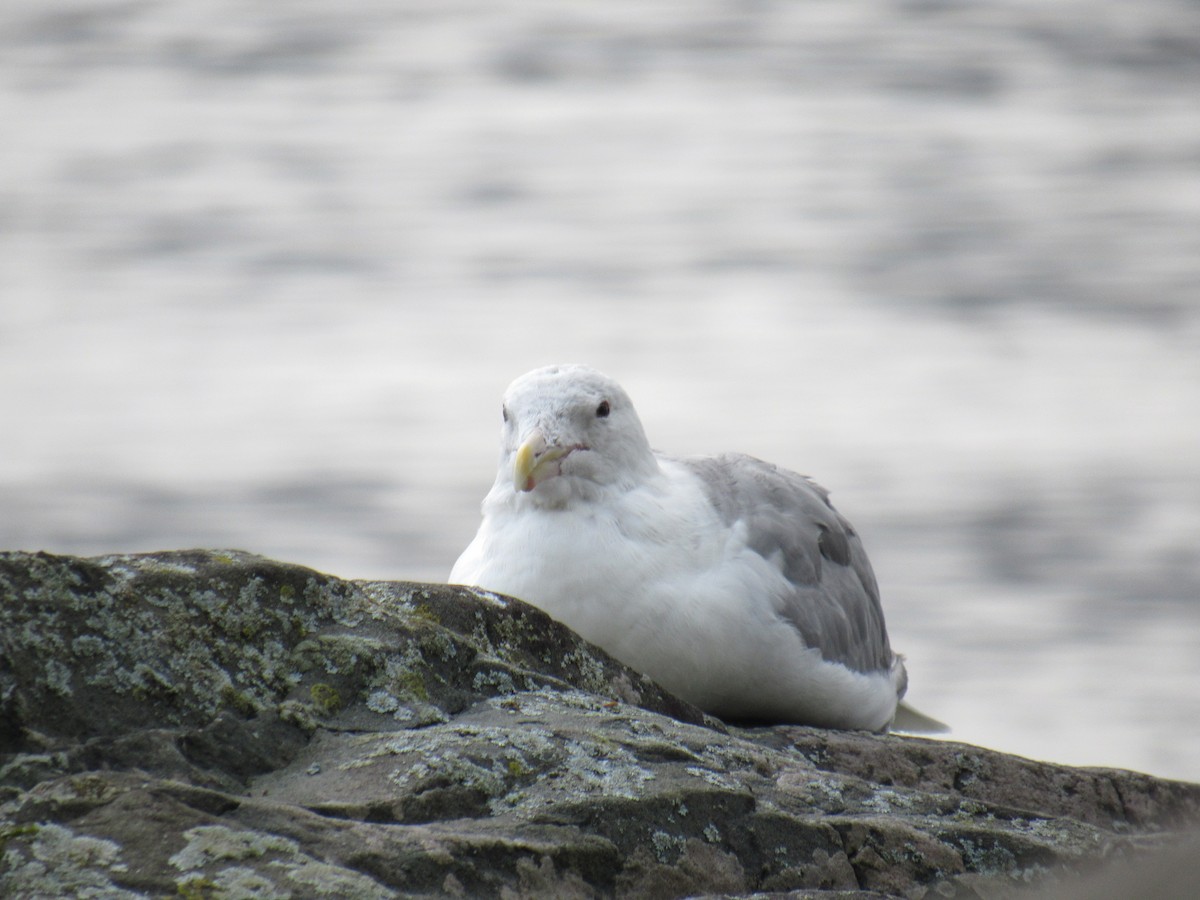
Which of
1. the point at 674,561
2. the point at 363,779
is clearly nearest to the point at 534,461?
the point at 674,561

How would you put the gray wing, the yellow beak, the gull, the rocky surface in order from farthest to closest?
the gray wing, the yellow beak, the gull, the rocky surface

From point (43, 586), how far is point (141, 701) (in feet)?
0.67

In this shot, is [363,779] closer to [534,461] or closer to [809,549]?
[534,461]

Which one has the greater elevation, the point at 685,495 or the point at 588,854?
the point at 685,495

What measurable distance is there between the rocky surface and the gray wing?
1.50 metres


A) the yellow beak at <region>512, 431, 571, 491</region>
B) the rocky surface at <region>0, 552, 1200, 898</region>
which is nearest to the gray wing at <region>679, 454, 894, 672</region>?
the yellow beak at <region>512, 431, 571, 491</region>

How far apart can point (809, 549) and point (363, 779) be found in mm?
2338

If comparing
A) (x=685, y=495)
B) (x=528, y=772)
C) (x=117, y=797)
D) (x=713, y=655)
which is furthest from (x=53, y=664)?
(x=685, y=495)

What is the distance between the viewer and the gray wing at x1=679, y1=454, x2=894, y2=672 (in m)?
4.09

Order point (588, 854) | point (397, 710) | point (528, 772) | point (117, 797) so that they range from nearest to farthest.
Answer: point (117, 797) < point (588, 854) < point (528, 772) < point (397, 710)

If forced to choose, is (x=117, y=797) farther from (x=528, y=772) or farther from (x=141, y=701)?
(x=528, y=772)

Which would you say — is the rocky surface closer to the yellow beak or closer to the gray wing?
the yellow beak

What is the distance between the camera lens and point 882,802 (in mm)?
2443

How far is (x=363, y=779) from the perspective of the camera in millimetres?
2057
